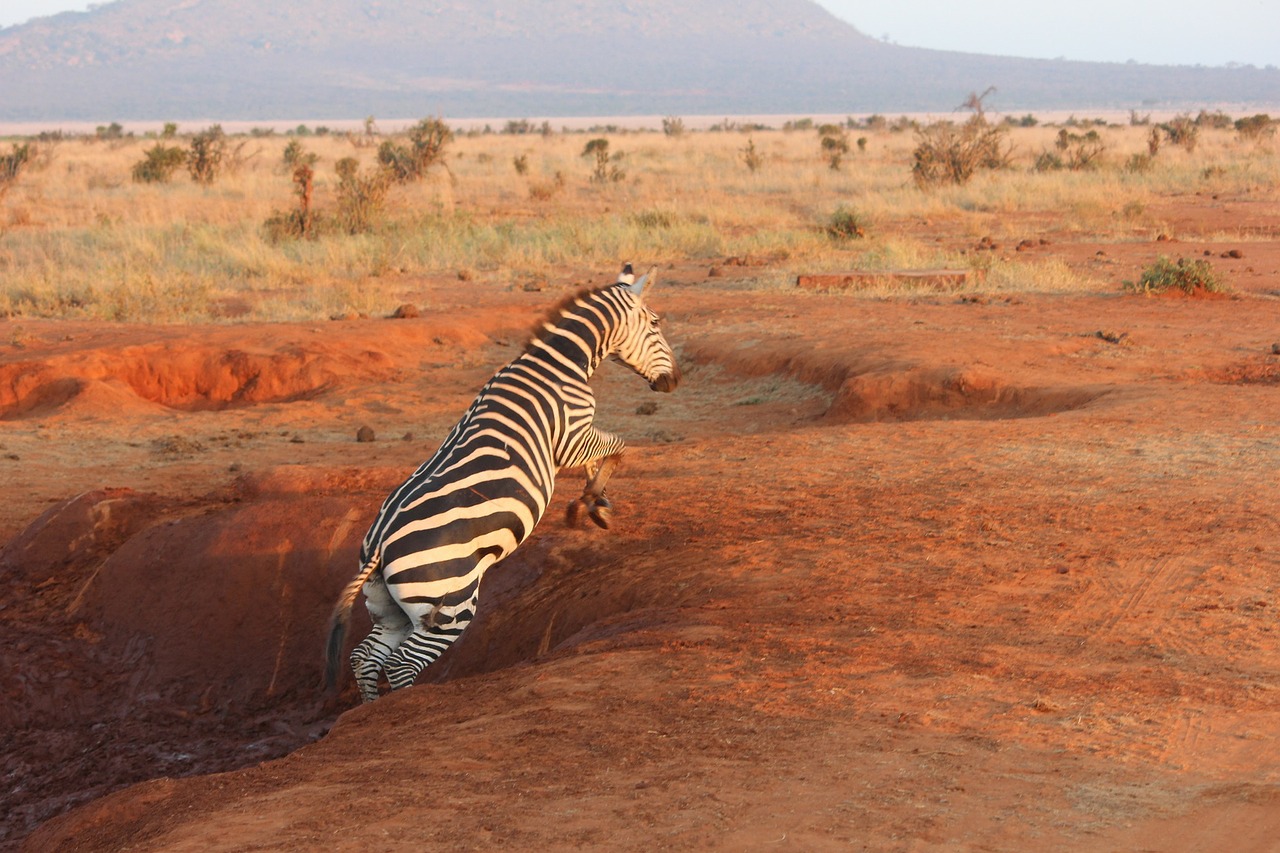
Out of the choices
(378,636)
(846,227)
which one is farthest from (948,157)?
(378,636)

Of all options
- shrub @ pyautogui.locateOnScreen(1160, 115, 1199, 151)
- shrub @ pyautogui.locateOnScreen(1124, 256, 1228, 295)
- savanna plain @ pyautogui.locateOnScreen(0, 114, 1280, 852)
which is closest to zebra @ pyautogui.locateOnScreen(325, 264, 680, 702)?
savanna plain @ pyautogui.locateOnScreen(0, 114, 1280, 852)

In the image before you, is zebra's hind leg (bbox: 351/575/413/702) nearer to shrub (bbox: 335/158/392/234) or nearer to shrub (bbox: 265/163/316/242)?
shrub (bbox: 265/163/316/242)

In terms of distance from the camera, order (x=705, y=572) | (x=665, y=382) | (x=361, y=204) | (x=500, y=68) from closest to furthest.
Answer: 1. (x=705, y=572)
2. (x=665, y=382)
3. (x=361, y=204)
4. (x=500, y=68)

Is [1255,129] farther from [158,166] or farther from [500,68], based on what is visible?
[500,68]

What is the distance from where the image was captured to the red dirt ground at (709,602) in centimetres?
340

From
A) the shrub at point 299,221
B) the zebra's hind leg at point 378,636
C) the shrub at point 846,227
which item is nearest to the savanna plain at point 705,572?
the zebra's hind leg at point 378,636

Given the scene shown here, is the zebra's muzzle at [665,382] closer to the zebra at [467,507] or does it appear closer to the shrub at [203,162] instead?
the zebra at [467,507]

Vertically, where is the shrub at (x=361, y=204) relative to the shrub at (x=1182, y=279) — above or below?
above

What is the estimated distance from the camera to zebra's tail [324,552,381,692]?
17.5ft

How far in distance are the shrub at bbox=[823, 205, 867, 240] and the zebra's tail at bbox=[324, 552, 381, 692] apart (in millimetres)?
15689

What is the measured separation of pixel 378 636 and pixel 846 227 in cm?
1586

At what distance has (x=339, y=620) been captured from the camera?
5348 millimetres

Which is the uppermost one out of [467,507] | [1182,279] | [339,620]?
[1182,279]

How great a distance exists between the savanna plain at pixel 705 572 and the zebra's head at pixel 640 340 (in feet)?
2.30
